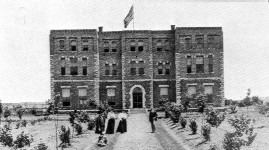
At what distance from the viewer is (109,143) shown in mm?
20922

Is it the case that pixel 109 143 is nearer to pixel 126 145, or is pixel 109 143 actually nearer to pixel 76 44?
pixel 126 145

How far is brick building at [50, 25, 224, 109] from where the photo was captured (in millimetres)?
43656

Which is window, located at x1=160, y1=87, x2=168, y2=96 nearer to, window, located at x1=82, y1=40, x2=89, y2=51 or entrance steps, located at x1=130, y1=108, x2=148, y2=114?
entrance steps, located at x1=130, y1=108, x2=148, y2=114

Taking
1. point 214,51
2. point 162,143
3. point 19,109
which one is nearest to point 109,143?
point 162,143

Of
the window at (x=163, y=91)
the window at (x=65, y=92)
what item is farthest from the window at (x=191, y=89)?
the window at (x=65, y=92)

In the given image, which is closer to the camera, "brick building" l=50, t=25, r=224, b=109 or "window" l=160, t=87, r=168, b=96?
"brick building" l=50, t=25, r=224, b=109

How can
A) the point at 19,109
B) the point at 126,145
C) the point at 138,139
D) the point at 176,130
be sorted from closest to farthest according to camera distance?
the point at 126,145 → the point at 138,139 → the point at 176,130 → the point at 19,109

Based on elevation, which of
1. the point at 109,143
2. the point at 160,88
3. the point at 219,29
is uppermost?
the point at 219,29

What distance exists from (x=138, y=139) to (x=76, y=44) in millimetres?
24495

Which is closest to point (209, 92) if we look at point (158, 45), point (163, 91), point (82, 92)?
point (163, 91)

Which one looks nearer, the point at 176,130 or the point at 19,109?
the point at 176,130

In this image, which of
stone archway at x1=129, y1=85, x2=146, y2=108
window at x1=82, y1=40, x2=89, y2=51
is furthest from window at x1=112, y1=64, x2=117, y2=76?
window at x1=82, y1=40, x2=89, y2=51

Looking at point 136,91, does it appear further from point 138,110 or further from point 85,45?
point 85,45

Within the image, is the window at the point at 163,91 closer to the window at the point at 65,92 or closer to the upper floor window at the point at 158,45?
the upper floor window at the point at 158,45
